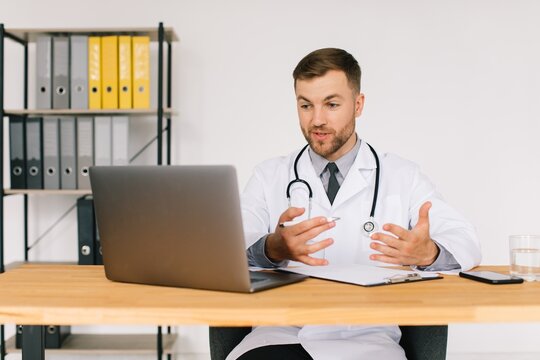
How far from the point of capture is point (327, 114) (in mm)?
1878

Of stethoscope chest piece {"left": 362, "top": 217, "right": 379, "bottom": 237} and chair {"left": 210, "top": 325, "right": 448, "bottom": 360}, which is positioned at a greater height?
stethoscope chest piece {"left": 362, "top": 217, "right": 379, "bottom": 237}

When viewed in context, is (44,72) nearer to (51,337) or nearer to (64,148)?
(64,148)

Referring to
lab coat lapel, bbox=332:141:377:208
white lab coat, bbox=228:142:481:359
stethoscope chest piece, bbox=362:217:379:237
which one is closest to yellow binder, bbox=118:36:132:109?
white lab coat, bbox=228:142:481:359

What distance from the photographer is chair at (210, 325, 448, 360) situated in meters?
1.33

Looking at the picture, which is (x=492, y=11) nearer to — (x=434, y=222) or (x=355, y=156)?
(x=355, y=156)

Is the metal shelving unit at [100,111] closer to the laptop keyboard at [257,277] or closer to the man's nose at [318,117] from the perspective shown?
the man's nose at [318,117]

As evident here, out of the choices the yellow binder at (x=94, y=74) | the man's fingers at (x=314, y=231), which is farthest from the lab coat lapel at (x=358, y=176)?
the yellow binder at (x=94, y=74)

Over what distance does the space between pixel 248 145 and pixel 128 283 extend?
6.25 feet

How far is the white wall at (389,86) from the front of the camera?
9.88ft

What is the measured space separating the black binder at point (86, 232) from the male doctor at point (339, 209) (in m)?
1.12

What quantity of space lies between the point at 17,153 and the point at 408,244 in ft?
6.76

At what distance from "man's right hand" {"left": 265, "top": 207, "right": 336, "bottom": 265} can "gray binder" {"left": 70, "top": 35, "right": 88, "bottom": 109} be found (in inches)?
65.2

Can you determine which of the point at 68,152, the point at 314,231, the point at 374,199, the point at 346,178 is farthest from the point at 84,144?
the point at 314,231

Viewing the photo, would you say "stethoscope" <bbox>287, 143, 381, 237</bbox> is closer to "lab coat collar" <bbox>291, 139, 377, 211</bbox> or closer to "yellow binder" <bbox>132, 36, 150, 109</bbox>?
"lab coat collar" <bbox>291, 139, 377, 211</bbox>
